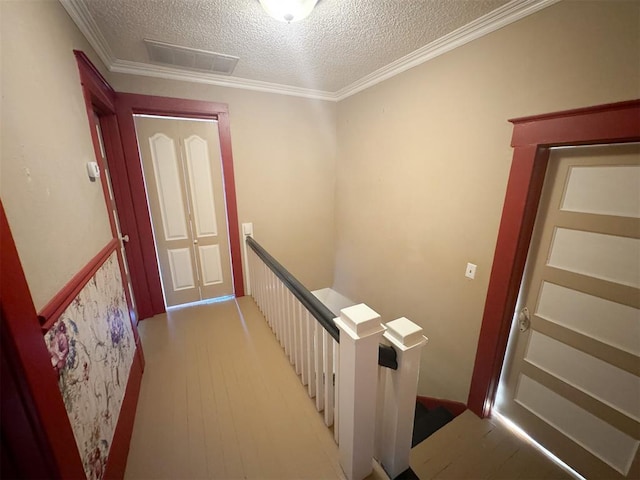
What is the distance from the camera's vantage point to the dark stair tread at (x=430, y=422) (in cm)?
193

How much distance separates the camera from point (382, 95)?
2.28 m

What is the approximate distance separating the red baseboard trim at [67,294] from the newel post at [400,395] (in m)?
1.14

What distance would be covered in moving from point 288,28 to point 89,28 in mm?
1198

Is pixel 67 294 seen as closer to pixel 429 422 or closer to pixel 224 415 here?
pixel 224 415

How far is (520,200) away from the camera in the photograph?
55.8 inches

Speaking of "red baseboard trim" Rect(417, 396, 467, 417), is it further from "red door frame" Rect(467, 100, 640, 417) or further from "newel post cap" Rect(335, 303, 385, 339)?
"newel post cap" Rect(335, 303, 385, 339)

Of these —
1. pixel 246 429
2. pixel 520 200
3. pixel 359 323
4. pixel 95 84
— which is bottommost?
pixel 246 429

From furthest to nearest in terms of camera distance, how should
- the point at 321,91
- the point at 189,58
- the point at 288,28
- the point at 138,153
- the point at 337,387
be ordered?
1. the point at 321,91
2. the point at 138,153
3. the point at 189,58
4. the point at 288,28
5. the point at 337,387

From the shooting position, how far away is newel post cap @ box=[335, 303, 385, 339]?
90 centimetres

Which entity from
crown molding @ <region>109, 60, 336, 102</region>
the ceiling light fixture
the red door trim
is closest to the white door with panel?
the ceiling light fixture

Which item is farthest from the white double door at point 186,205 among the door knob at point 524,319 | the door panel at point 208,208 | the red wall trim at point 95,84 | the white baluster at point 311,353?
the door knob at point 524,319

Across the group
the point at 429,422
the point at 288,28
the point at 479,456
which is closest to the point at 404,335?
the point at 479,456

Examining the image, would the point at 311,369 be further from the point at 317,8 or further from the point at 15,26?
the point at 317,8

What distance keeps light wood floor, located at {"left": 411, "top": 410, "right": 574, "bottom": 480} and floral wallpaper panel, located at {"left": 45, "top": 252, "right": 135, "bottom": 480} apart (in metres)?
1.75
